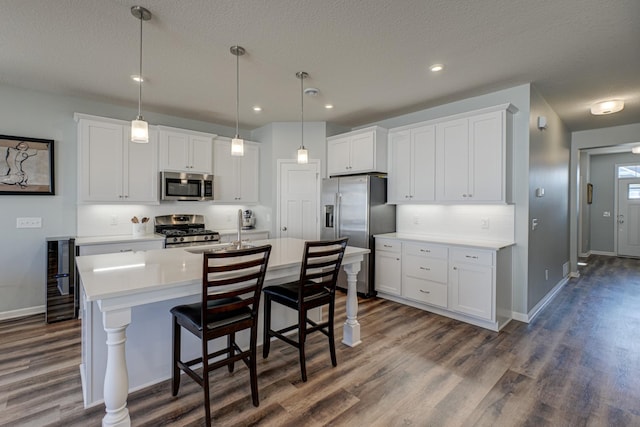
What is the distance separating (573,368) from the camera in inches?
100

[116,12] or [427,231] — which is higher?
[116,12]

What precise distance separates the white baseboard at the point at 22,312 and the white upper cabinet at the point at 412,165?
469 cm

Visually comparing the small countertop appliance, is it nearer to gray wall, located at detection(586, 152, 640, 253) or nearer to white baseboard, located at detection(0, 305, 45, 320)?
white baseboard, located at detection(0, 305, 45, 320)

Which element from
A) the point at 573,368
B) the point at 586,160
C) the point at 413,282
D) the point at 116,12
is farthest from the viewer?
the point at 586,160

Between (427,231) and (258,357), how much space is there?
9.47ft

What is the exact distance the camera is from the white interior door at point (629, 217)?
732 cm

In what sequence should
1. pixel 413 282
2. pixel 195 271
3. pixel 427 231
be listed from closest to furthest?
pixel 195 271
pixel 413 282
pixel 427 231

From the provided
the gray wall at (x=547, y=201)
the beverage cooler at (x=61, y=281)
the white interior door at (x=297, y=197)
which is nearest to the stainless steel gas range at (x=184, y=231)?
the beverage cooler at (x=61, y=281)

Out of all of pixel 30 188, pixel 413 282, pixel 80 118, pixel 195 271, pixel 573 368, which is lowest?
pixel 573 368

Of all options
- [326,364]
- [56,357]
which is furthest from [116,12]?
[326,364]

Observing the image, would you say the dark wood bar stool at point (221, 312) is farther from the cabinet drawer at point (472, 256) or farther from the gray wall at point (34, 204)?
the gray wall at point (34, 204)

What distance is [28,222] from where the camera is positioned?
3633 mm

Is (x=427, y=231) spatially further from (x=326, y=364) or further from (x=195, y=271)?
(x=195, y=271)

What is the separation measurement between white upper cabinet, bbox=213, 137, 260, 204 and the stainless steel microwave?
0.64 feet
